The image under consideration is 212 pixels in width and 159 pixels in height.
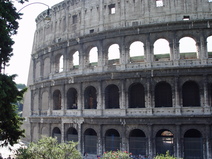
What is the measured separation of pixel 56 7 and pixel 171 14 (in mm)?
12729

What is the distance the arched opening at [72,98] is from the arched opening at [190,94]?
10626 mm

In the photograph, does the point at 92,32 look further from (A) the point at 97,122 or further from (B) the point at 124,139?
(B) the point at 124,139

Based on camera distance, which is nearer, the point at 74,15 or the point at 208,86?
the point at 208,86

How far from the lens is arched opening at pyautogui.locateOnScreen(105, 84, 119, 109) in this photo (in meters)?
23.6

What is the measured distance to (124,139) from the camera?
71.5ft

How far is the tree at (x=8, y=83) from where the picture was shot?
13.1m

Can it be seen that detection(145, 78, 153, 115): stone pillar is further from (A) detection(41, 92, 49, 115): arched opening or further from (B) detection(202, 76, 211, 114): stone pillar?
(A) detection(41, 92, 49, 115): arched opening

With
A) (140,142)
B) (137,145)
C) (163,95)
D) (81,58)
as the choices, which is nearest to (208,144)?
(163,95)

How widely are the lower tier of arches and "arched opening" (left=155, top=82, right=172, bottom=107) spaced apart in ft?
5.06

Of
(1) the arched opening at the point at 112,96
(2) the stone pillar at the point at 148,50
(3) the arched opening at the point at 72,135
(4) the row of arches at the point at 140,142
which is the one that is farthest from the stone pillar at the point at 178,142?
(3) the arched opening at the point at 72,135

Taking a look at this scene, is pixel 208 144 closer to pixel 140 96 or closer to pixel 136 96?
pixel 140 96

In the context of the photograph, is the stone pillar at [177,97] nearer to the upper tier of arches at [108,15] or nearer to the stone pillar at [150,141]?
the stone pillar at [150,141]

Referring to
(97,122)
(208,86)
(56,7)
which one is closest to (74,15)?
(56,7)

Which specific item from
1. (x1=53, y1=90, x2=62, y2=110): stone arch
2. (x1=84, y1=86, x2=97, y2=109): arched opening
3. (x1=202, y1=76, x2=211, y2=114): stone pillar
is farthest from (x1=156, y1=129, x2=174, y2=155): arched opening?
(x1=53, y1=90, x2=62, y2=110): stone arch
